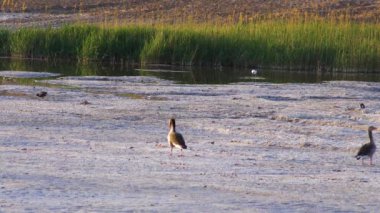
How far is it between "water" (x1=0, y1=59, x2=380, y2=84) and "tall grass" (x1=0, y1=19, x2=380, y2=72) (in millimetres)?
537

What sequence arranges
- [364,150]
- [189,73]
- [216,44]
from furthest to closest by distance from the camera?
1. [216,44]
2. [189,73]
3. [364,150]

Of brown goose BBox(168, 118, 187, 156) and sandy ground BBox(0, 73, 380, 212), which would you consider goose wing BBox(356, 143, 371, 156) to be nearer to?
sandy ground BBox(0, 73, 380, 212)

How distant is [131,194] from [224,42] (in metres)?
18.0

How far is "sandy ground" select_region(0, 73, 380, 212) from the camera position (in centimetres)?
857

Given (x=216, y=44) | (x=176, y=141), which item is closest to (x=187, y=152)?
(x=176, y=141)

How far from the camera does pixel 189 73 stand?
24250mm

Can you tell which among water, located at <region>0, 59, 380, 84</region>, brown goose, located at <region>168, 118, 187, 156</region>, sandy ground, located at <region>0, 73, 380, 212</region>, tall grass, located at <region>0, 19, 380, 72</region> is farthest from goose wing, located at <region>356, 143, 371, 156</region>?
tall grass, located at <region>0, 19, 380, 72</region>

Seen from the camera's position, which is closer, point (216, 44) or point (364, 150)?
point (364, 150)

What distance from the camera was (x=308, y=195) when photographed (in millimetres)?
8898

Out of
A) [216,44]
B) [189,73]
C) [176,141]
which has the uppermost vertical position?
[176,141]

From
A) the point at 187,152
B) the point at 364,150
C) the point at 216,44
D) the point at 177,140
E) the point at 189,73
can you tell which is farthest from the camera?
the point at 216,44

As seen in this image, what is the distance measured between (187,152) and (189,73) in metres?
13.0

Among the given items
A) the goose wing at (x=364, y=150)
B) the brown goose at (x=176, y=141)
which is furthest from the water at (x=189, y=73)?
the goose wing at (x=364, y=150)

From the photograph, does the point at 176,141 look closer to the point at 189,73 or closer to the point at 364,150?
the point at 364,150
